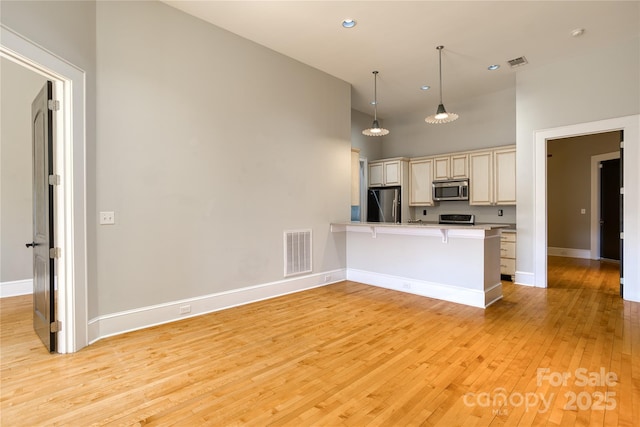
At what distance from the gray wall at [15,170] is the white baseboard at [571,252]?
10796mm

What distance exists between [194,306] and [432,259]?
315cm

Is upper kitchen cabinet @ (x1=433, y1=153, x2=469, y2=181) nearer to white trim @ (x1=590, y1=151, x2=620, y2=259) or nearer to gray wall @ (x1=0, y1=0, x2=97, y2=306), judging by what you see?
white trim @ (x1=590, y1=151, x2=620, y2=259)

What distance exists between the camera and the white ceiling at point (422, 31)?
3396 millimetres

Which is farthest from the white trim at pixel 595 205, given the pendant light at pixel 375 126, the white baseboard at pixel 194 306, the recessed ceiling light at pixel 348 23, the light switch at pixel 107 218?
the light switch at pixel 107 218

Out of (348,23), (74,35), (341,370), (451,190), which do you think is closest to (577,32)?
(348,23)

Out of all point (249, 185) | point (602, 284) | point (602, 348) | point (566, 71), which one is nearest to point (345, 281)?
point (249, 185)

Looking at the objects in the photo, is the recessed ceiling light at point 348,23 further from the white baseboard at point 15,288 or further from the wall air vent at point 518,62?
the white baseboard at point 15,288

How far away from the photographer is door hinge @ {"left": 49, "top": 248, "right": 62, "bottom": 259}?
2633 mm

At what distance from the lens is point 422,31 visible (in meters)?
3.88

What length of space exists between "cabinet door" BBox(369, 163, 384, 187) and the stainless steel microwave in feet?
3.95

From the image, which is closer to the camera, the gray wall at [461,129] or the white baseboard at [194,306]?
the white baseboard at [194,306]

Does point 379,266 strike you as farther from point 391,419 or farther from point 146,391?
point 146,391

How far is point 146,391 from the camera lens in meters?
2.09

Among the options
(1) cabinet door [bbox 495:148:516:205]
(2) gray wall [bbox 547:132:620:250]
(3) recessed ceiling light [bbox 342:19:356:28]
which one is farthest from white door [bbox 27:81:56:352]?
(2) gray wall [bbox 547:132:620:250]
